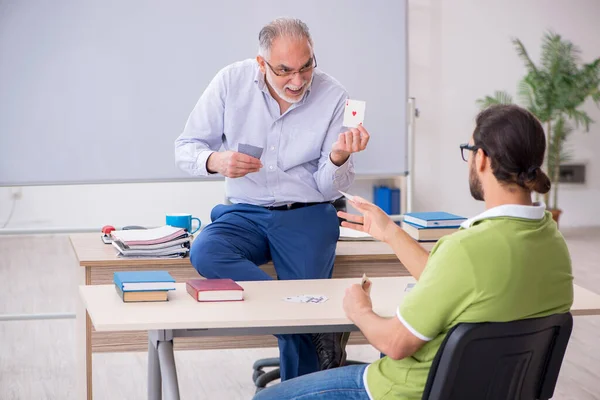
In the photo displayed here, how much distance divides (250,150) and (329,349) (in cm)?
81

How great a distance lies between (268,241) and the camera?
3111mm

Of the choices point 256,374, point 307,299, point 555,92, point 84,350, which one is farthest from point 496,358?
point 555,92

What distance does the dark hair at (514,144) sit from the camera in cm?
175

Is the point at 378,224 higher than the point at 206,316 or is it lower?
higher

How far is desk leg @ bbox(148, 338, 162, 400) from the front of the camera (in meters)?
2.11

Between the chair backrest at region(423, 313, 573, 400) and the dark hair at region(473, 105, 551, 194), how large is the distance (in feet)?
0.95

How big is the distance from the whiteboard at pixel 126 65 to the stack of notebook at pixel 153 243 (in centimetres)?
96

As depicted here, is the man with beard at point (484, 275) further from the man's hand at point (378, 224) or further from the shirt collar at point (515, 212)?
the man's hand at point (378, 224)

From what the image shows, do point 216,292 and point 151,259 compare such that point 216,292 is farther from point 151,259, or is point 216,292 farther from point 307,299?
point 151,259

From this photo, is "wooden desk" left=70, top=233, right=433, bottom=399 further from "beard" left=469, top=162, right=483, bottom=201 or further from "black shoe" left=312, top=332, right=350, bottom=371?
"beard" left=469, top=162, right=483, bottom=201

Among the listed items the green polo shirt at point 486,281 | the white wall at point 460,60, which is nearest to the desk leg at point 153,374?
the green polo shirt at point 486,281

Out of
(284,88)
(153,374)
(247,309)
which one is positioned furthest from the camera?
(284,88)

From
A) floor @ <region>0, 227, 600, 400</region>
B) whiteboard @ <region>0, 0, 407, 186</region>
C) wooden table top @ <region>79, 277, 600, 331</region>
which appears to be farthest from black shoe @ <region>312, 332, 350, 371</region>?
whiteboard @ <region>0, 0, 407, 186</region>

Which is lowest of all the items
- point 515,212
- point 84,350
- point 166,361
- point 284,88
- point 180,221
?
point 84,350
